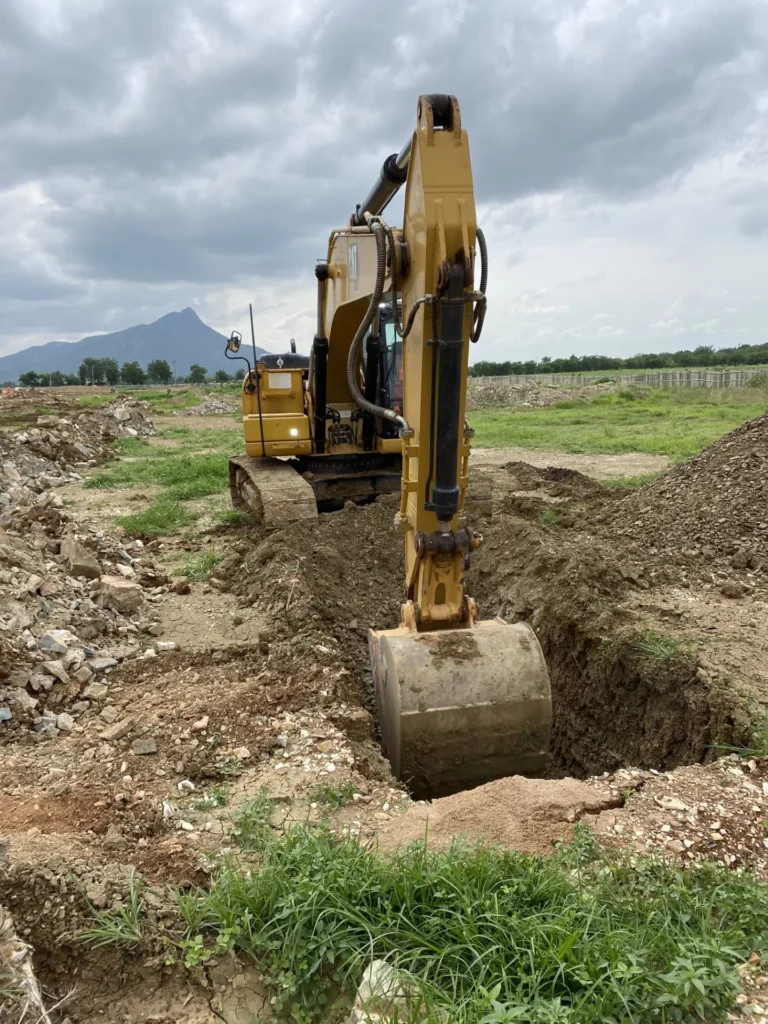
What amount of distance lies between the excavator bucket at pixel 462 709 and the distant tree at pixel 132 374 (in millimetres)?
94773

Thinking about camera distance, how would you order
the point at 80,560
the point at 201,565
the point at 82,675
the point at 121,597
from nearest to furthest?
the point at 82,675 → the point at 121,597 → the point at 80,560 → the point at 201,565

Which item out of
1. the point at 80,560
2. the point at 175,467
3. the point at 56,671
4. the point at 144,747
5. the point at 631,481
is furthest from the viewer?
the point at 175,467

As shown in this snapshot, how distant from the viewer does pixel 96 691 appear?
4.81m

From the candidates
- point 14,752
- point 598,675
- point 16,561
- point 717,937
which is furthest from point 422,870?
point 16,561

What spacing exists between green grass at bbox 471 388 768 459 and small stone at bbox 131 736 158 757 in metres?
13.8

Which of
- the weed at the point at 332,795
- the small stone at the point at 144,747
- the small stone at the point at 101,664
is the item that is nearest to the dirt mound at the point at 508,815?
the weed at the point at 332,795

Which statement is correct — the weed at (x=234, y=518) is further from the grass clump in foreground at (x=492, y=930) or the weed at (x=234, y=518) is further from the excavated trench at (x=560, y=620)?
the grass clump in foreground at (x=492, y=930)

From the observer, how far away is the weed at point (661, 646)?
4.86m

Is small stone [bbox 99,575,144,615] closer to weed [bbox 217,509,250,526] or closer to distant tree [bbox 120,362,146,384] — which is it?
weed [bbox 217,509,250,526]

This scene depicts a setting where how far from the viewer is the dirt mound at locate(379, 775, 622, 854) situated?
9.58 feet

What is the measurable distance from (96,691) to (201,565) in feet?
9.85

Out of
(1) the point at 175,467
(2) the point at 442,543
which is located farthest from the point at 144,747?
(1) the point at 175,467

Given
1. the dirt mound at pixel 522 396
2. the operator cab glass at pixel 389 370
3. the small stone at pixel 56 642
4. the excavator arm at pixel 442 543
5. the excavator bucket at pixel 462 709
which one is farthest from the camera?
the dirt mound at pixel 522 396

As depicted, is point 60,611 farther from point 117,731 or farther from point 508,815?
point 508,815
